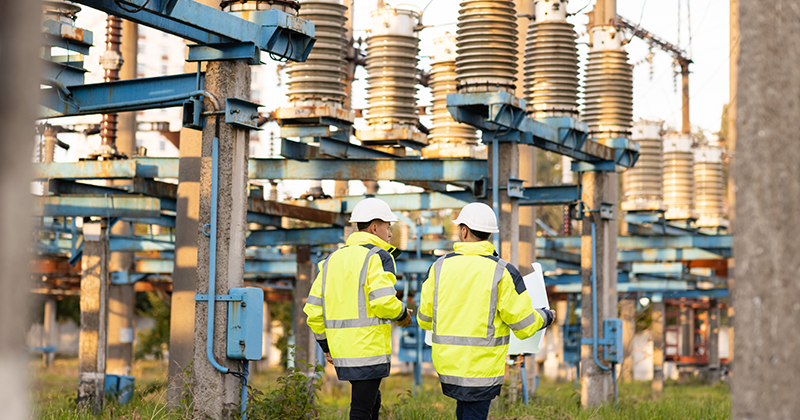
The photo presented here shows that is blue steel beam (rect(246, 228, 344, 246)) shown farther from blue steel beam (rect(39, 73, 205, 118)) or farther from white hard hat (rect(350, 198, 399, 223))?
white hard hat (rect(350, 198, 399, 223))

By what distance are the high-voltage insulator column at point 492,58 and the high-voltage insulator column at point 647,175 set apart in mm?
6742

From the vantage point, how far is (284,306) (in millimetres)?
39438

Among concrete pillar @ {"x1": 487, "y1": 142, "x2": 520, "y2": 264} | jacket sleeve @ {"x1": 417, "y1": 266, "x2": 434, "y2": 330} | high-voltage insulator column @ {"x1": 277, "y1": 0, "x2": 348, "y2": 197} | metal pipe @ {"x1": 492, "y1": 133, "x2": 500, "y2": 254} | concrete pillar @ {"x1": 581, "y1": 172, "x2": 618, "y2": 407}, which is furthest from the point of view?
concrete pillar @ {"x1": 581, "y1": 172, "x2": 618, "y2": 407}

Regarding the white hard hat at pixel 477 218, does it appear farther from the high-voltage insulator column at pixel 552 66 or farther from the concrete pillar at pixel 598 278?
the concrete pillar at pixel 598 278

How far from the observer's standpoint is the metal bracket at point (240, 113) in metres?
7.63

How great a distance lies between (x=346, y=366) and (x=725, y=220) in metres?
16.6

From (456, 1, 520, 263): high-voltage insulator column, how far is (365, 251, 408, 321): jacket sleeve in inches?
173

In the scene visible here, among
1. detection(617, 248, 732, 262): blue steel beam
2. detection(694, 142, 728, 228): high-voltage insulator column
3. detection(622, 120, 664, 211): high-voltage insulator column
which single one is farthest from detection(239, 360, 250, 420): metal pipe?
detection(694, 142, 728, 228): high-voltage insulator column

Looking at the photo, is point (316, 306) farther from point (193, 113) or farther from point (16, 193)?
point (16, 193)

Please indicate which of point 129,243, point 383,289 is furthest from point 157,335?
point 383,289

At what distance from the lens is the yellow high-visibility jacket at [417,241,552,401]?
5.63 metres

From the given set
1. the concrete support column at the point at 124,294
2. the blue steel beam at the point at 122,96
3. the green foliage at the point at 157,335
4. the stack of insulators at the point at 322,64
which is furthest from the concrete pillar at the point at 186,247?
the green foliage at the point at 157,335

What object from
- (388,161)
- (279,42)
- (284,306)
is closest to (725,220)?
(388,161)

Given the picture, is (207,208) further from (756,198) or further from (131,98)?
(756,198)
